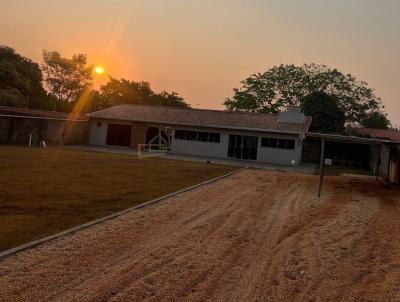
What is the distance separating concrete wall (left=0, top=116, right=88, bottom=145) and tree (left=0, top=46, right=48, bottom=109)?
10.4m

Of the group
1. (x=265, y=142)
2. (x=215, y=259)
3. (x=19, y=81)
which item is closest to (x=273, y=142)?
(x=265, y=142)

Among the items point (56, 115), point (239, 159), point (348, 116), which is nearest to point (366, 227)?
point (239, 159)

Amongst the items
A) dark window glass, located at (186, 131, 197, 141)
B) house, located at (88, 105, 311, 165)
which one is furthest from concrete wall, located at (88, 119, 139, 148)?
dark window glass, located at (186, 131, 197, 141)

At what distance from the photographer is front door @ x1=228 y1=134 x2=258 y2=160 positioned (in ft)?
109

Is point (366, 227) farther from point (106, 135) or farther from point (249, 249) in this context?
point (106, 135)

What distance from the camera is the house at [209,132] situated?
106 ft

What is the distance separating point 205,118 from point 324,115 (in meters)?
15.8

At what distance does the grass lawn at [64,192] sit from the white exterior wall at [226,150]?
46.4 feet

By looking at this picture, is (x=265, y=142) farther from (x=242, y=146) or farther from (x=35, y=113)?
(x=35, y=113)

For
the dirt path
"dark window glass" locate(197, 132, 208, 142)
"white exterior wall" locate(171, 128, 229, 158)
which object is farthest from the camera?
"dark window glass" locate(197, 132, 208, 142)

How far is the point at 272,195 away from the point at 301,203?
153 cm

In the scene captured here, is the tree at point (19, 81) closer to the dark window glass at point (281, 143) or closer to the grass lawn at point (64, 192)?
the dark window glass at point (281, 143)

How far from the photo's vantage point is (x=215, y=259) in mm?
6922

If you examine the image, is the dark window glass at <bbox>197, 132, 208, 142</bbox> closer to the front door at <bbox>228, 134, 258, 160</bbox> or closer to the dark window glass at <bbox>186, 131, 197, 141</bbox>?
the dark window glass at <bbox>186, 131, 197, 141</bbox>
